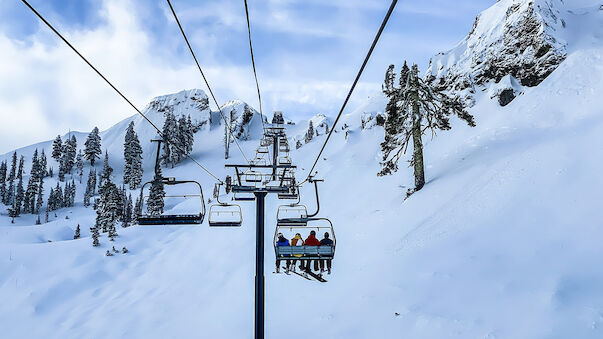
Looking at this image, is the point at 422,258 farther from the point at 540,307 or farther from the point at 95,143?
the point at 95,143

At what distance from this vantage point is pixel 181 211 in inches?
2032

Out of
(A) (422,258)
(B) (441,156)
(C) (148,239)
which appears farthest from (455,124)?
(C) (148,239)

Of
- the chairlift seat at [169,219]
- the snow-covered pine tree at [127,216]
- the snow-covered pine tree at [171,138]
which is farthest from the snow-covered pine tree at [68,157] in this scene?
the chairlift seat at [169,219]

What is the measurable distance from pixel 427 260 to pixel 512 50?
31.5m

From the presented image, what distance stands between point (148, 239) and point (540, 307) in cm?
3723

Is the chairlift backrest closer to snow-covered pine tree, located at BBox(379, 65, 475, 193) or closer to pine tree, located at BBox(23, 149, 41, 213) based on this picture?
snow-covered pine tree, located at BBox(379, 65, 475, 193)

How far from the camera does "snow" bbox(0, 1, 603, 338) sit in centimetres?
841

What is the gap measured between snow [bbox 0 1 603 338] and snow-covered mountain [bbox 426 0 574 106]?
55.5 inches

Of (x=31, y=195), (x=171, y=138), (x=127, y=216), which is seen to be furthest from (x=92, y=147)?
(x=127, y=216)

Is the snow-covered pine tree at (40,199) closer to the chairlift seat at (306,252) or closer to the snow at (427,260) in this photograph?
the snow at (427,260)

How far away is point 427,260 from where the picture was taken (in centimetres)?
1145

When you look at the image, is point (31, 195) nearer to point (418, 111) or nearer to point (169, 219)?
point (169, 219)

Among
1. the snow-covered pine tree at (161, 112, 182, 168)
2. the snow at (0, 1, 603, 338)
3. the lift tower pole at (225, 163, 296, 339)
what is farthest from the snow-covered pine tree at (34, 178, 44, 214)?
the lift tower pole at (225, 163, 296, 339)

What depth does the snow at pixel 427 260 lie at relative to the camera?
8406 millimetres
